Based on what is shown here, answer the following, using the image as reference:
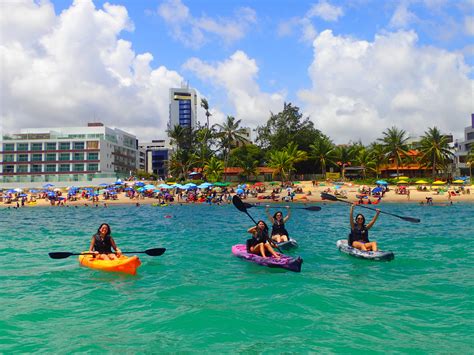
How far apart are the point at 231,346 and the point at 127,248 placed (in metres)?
11.3

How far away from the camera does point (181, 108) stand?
172625 mm

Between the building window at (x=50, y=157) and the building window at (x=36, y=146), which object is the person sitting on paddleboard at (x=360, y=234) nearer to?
the building window at (x=50, y=157)

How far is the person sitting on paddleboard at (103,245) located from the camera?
12.2 meters

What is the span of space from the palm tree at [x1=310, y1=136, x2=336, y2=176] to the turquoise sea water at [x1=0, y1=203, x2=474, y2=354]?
171ft

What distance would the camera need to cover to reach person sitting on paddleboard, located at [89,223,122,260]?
12180 millimetres

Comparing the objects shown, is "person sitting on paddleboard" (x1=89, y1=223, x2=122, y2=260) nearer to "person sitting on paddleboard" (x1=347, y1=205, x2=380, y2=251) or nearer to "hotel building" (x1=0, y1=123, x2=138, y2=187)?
"person sitting on paddleboard" (x1=347, y1=205, x2=380, y2=251)

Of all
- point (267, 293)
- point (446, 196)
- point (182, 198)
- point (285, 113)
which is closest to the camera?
point (267, 293)

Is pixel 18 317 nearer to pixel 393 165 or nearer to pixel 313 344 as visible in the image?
pixel 313 344

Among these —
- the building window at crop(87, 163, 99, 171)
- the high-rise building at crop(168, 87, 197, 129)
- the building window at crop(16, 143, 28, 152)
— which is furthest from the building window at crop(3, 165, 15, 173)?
the high-rise building at crop(168, 87, 197, 129)

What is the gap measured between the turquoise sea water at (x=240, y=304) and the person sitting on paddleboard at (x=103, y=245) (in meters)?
0.62

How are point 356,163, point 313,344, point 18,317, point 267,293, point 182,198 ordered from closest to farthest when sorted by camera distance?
1. point 313,344
2. point 18,317
3. point 267,293
4. point 182,198
5. point 356,163

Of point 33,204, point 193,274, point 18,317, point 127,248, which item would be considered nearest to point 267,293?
point 193,274

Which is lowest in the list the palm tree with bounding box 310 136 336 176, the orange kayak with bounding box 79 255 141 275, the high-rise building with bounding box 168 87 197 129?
the orange kayak with bounding box 79 255 141 275

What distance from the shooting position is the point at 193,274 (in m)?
12.0
